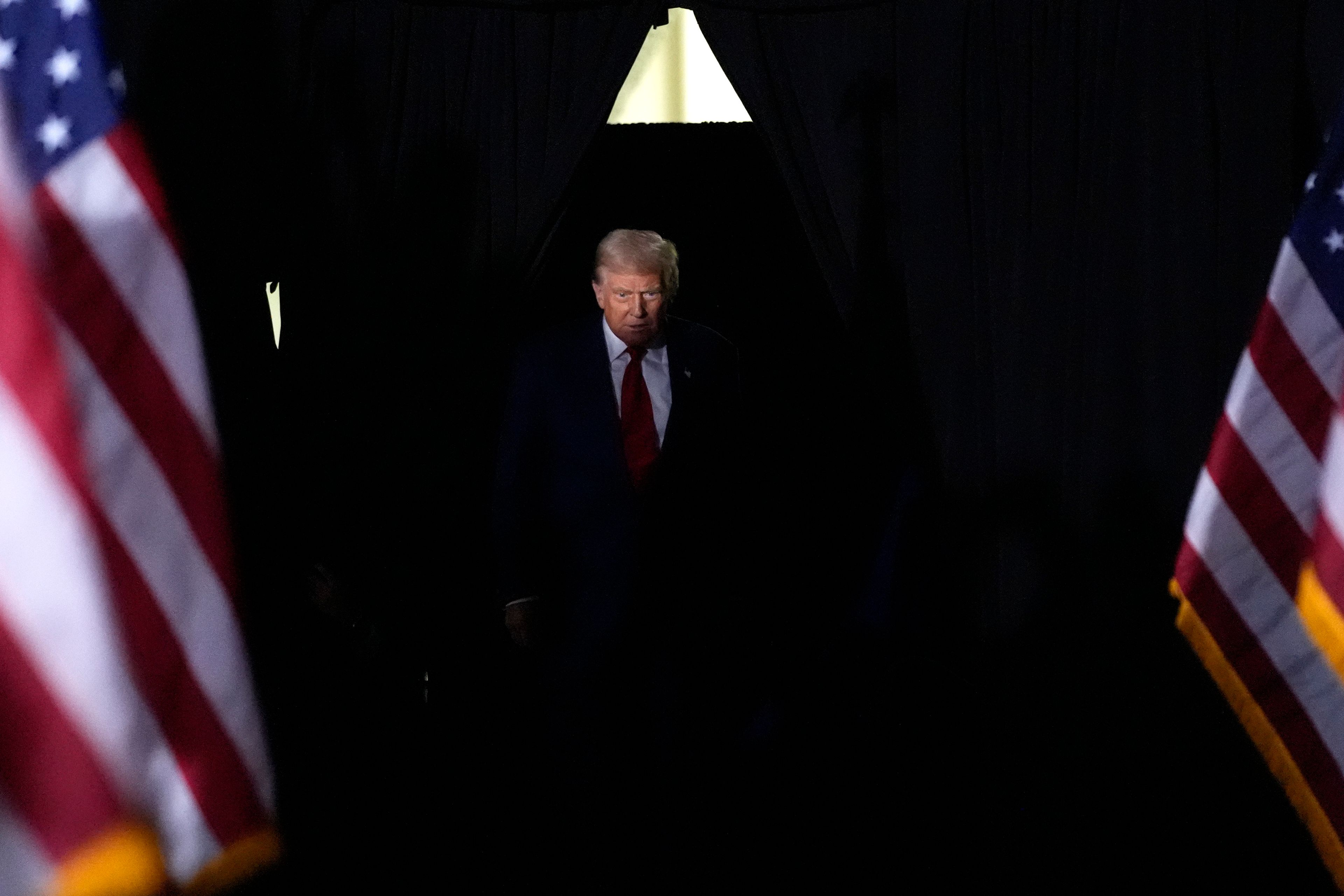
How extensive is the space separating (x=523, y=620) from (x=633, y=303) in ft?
2.33

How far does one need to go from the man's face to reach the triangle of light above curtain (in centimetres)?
132

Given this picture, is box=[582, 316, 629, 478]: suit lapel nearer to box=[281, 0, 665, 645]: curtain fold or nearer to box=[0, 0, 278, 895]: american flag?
box=[281, 0, 665, 645]: curtain fold

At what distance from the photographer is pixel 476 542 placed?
3.75 m

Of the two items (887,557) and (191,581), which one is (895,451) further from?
(191,581)

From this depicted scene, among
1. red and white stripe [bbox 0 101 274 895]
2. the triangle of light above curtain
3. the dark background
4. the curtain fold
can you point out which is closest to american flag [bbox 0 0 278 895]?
red and white stripe [bbox 0 101 274 895]

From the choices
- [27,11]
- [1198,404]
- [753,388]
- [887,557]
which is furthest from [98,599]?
[753,388]

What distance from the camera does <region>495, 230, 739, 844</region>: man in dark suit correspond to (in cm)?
A: 287

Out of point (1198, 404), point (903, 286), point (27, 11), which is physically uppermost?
point (27, 11)

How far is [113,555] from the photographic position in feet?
4.19

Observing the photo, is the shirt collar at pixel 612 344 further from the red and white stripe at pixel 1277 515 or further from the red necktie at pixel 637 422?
the red and white stripe at pixel 1277 515

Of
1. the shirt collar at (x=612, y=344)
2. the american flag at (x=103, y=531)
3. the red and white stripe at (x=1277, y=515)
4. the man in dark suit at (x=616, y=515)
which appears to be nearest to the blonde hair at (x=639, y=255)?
the man in dark suit at (x=616, y=515)

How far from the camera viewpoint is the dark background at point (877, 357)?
3277 millimetres

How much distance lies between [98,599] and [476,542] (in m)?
2.57

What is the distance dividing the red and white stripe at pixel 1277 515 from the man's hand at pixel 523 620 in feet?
4.40
